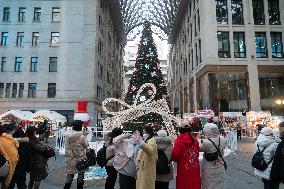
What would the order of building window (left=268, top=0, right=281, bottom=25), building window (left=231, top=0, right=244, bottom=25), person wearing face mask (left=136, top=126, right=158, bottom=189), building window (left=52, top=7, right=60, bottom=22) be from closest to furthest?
person wearing face mask (left=136, top=126, right=158, bottom=189) < building window (left=231, top=0, right=244, bottom=25) < building window (left=268, top=0, right=281, bottom=25) < building window (left=52, top=7, right=60, bottom=22)

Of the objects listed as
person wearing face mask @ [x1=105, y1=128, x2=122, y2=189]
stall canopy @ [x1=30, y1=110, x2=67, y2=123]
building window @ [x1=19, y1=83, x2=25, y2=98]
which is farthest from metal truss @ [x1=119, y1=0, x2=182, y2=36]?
person wearing face mask @ [x1=105, y1=128, x2=122, y2=189]

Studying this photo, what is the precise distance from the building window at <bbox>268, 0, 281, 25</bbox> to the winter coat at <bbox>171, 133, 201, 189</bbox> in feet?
114

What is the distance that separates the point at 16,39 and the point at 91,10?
33.4 ft

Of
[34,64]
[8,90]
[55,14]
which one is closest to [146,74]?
[34,64]

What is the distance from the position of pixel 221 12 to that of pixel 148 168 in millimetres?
33441

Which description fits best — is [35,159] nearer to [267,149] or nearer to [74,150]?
[74,150]

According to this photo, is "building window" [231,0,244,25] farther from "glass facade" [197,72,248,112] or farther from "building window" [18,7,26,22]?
"building window" [18,7,26,22]

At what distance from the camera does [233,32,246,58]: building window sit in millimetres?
34812

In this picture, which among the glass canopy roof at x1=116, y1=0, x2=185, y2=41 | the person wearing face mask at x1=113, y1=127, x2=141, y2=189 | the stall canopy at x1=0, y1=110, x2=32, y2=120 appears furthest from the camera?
the glass canopy roof at x1=116, y1=0, x2=185, y2=41

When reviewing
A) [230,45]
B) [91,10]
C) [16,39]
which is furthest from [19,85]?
[230,45]

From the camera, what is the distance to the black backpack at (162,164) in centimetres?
591

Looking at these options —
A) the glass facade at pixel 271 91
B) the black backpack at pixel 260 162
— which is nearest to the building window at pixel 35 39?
the glass facade at pixel 271 91

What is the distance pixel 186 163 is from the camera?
5789 millimetres

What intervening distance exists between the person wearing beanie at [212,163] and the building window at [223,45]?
2997 centimetres
